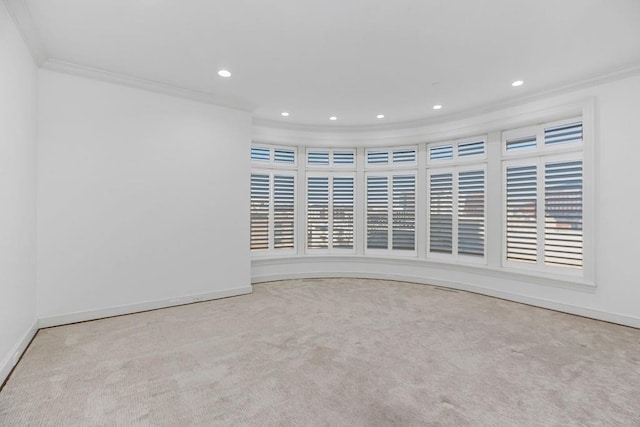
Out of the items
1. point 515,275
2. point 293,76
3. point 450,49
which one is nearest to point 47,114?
point 293,76

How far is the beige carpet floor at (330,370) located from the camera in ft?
6.37

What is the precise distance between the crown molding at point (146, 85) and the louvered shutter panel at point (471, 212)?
3.88 meters

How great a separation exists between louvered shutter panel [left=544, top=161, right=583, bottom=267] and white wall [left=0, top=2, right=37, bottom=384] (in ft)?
20.0

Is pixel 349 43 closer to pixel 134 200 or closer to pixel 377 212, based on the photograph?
pixel 134 200

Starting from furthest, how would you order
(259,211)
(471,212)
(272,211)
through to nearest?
(272,211) < (259,211) < (471,212)

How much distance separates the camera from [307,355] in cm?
273

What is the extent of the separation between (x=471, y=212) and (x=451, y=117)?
170cm

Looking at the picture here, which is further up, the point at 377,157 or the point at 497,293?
the point at 377,157

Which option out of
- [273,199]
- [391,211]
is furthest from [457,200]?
[273,199]

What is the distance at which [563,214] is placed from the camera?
4070mm

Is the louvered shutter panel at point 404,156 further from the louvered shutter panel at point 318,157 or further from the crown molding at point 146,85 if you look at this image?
the crown molding at point 146,85

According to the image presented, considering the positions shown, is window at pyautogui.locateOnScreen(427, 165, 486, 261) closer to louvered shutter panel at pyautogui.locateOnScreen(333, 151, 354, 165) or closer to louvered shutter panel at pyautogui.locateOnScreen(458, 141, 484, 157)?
louvered shutter panel at pyautogui.locateOnScreen(458, 141, 484, 157)

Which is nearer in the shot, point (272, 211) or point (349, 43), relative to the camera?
point (349, 43)

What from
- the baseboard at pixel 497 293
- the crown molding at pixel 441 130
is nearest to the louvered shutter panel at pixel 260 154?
the crown molding at pixel 441 130
